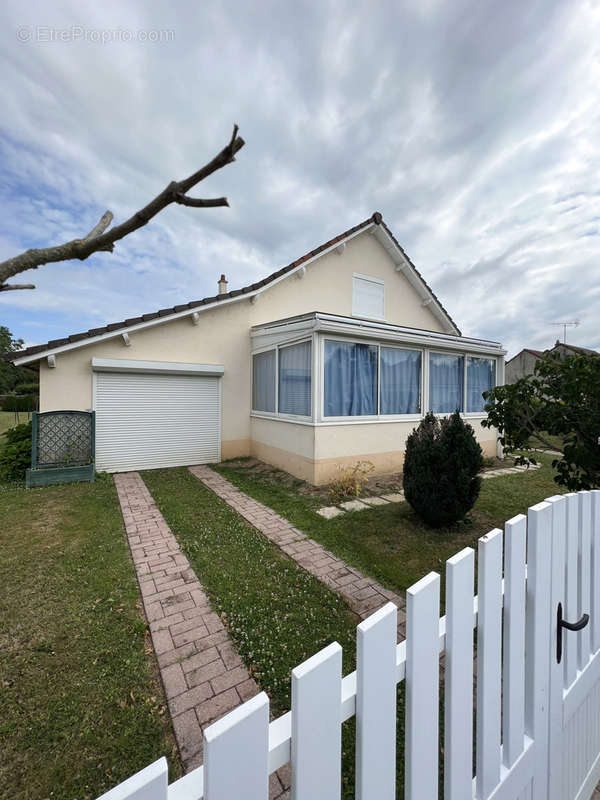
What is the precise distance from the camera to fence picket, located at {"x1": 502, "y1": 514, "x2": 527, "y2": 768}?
4.33ft

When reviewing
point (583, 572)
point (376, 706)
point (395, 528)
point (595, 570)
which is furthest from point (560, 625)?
point (395, 528)

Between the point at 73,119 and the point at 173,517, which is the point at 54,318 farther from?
the point at 73,119

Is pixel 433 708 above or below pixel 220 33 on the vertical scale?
below

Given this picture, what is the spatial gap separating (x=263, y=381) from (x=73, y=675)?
7.56m

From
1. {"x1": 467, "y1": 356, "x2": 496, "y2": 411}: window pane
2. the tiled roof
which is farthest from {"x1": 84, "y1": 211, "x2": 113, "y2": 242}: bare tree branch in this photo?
{"x1": 467, "y1": 356, "x2": 496, "y2": 411}: window pane

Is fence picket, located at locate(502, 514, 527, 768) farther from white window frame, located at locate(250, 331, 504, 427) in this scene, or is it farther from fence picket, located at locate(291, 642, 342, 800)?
white window frame, located at locate(250, 331, 504, 427)

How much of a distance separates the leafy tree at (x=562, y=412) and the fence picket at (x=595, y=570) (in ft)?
6.64

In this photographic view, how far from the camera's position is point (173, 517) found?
5355 millimetres

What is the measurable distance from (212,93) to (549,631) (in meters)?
4.91

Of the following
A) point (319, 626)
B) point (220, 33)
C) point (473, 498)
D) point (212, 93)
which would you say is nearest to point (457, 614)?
point (319, 626)

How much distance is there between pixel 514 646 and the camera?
137 centimetres

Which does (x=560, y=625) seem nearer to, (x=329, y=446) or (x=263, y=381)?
(x=329, y=446)

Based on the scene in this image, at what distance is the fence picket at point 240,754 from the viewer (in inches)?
26.5

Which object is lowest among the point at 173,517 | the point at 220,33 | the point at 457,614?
the point at 173,517
